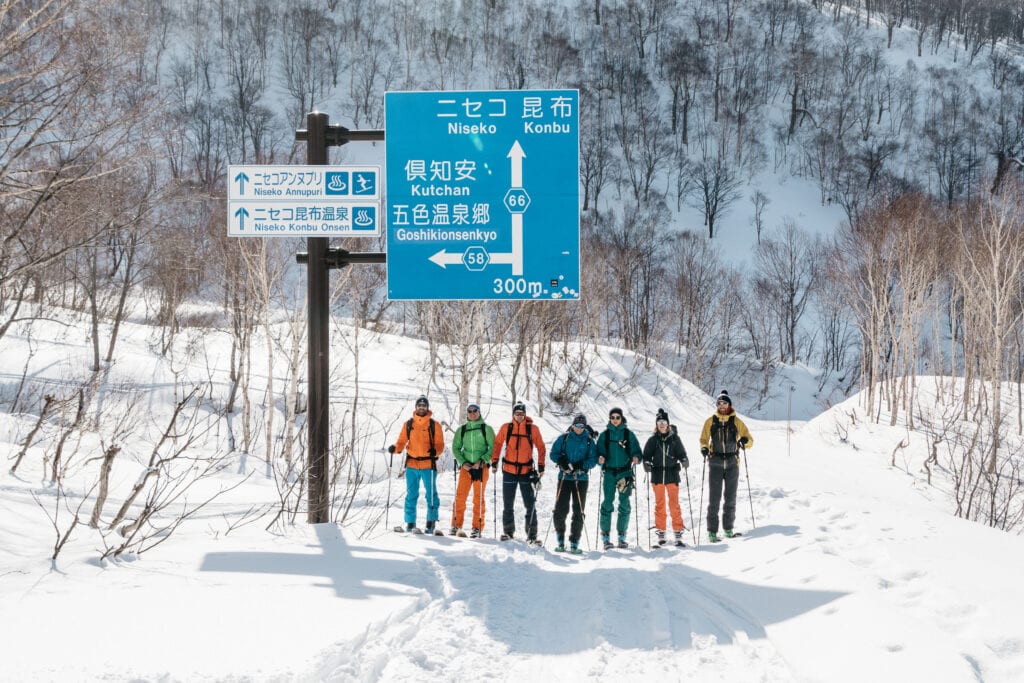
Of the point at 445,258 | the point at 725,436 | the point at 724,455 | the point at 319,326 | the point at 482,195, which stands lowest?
the point at 724,455

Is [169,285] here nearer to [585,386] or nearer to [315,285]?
[585,386]

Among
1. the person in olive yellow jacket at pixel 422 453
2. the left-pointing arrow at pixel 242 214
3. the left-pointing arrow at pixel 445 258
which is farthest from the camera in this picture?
the person in olive yellow jacket at pixel 422 453

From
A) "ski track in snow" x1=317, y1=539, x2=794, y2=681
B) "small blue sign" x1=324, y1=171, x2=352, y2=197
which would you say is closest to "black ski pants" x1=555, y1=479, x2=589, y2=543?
"ski track in snow" x1=317, y1=539, x2=794, y2=681

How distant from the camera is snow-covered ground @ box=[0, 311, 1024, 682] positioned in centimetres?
375

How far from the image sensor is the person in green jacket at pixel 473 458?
28.2 feet

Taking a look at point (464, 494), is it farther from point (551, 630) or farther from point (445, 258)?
point (551, 630)

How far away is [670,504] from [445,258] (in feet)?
14.8

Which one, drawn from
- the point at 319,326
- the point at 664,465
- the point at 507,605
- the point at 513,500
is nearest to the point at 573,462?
the point at 513,500

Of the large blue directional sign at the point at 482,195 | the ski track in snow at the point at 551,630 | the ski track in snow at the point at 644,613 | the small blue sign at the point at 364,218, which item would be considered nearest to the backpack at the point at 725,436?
the ski track in snow at the point at 644,613

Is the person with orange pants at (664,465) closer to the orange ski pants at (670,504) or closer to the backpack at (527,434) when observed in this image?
the orange ski pants at (670,504)

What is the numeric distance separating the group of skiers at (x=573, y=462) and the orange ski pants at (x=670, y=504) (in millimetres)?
13

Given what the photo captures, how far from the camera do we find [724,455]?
872 centimetres

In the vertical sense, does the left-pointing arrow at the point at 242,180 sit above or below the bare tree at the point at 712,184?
below

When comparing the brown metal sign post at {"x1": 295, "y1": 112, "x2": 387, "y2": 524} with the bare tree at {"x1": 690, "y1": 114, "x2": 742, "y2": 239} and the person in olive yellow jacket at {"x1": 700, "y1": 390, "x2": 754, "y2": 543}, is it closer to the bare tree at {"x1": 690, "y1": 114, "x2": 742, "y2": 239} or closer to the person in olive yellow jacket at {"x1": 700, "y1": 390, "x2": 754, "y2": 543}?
the person in olive yellow jacket at {"x1": 700, "y1": 390, "x2": 754, "y2": 543}
